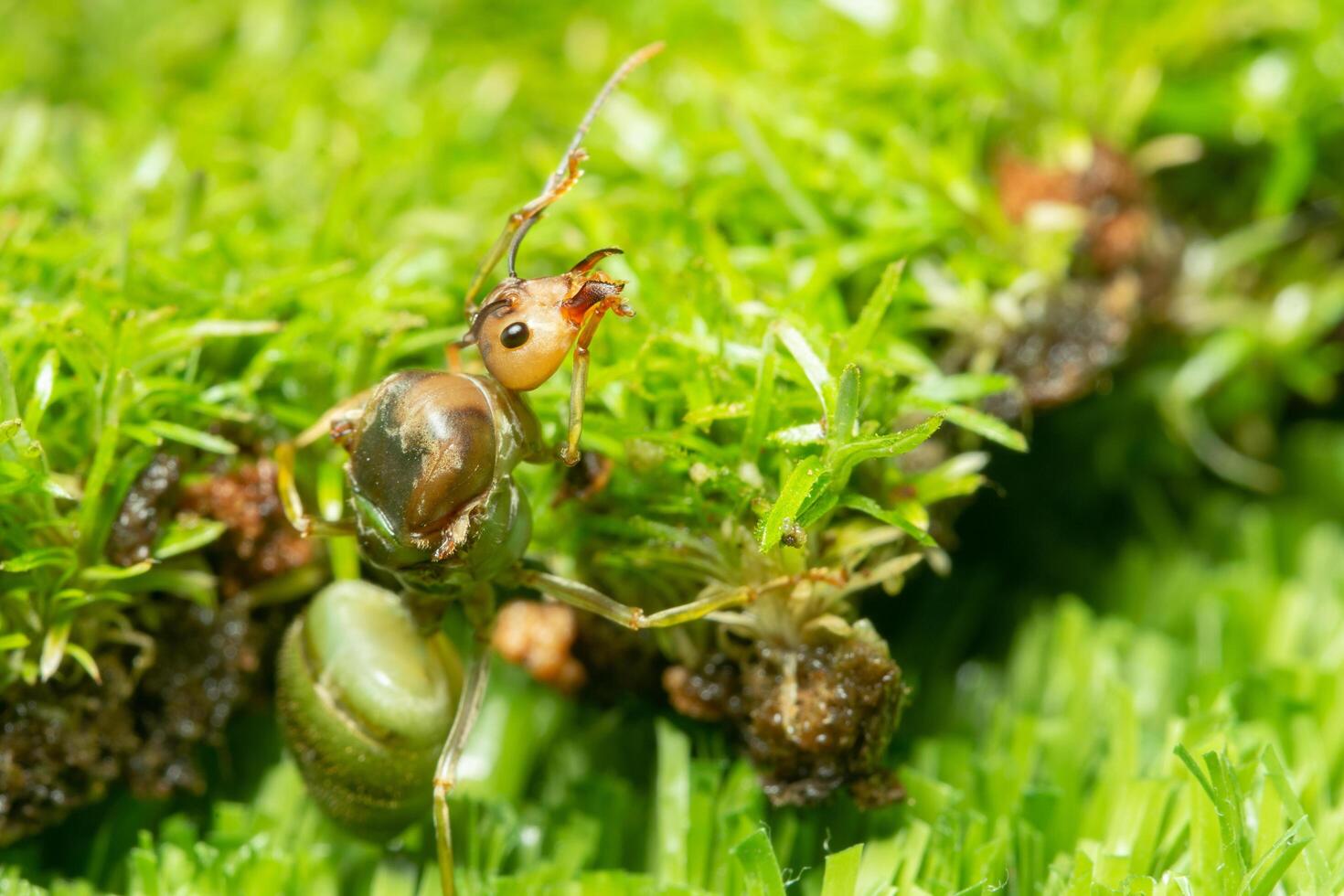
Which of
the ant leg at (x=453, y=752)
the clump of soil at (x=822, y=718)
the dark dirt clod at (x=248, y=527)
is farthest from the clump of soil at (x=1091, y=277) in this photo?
the dark dirt clod at (x=248, y=527)

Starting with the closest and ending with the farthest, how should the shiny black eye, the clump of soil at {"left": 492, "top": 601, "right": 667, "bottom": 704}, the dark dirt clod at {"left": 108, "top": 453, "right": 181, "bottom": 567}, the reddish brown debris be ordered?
the shiny black eye
the dark dirt clod at {"left": 108, "top": 453, "right": 181, "bottom": 567}
the clump of soil at {"left": 492, "top": 601, "right": 667, "bottom": 704}
the reddish brown debris

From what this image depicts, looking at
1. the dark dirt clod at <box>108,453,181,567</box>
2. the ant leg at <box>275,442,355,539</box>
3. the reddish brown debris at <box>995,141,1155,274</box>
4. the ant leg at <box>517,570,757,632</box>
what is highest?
the reddish brown debris at <box>995,141,1155,274</box>

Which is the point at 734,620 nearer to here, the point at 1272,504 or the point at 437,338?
the point at 437,338

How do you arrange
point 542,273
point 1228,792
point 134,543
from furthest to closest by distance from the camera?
point 542,273 → point 134,543 → point 1228,792

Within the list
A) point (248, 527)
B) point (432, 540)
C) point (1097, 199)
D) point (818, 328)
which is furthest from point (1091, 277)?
point (248, 527)

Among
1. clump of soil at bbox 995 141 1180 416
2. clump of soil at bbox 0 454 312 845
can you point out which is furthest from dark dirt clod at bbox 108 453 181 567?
clump of soil at bbox 995 141 1180 416

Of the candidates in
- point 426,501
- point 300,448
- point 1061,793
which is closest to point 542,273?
point 300,448

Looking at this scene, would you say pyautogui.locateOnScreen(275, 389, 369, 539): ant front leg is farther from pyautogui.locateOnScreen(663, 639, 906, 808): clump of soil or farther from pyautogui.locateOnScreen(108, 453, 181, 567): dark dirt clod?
pyautogui.locateOnScreen(663, 639, 906, 808): clump of soil
